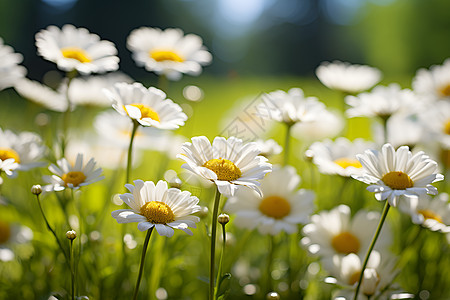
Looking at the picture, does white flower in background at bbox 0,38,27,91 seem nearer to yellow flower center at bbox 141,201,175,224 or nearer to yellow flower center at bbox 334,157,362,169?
yellow flower center at bbox 141,201,175,224

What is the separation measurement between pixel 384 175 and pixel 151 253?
18.4 inches

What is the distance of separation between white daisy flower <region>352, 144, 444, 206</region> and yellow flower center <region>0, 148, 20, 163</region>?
21.8 inches

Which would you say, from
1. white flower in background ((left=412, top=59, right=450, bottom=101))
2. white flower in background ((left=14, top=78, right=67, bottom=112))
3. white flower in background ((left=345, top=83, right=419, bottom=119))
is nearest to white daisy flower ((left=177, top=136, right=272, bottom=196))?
white flower in background ((left=345, top=83, right=419, bottom=119))

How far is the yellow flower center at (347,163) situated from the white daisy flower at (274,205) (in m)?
0.08

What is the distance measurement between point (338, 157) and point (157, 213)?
0.44 m

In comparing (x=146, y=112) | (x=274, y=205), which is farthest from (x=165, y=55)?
(x=274, y=205)

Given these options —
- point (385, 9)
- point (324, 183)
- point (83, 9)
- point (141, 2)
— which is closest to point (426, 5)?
point (385, 9)

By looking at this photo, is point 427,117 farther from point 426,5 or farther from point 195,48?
point 426,5

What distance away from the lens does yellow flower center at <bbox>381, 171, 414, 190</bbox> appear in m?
0.62

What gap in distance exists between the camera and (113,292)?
834 millimetres

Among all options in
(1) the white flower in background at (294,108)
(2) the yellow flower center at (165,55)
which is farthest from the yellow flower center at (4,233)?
(1) the white flower in background at (294,108)

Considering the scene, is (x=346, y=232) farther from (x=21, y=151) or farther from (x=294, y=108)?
(x=21, y=151)

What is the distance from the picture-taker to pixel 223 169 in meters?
0.61

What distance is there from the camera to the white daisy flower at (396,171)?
61cm
